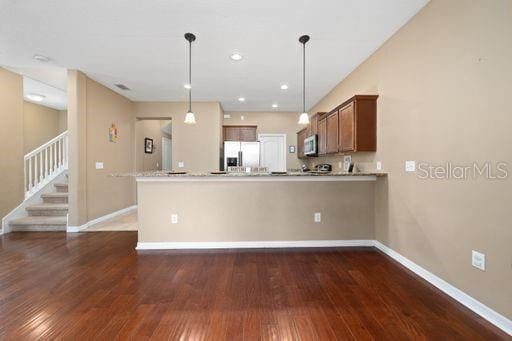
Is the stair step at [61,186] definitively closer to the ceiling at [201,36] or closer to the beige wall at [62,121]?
the ceiling at [201,36]

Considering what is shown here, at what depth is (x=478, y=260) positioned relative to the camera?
1.77 m

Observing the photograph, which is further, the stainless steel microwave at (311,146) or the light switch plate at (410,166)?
the stainless steel microwave at (311,146)

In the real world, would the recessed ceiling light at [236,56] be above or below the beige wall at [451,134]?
above

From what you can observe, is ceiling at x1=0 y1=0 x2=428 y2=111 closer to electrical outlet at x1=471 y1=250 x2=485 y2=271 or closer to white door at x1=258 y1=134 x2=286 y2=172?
electrical outlet at x1=471 y1=250 x2=485 y2=271

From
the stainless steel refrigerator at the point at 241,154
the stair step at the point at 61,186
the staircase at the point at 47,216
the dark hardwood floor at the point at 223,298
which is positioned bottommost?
the dark hardwood floor at the point at 223,298

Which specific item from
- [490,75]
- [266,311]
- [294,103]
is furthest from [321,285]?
[294,103]

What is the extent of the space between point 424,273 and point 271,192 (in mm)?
1916

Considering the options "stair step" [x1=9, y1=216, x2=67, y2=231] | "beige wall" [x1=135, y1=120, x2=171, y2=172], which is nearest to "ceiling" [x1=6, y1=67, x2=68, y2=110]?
"beige wall" [x1=135, y1=120, x2=171, y2=172]

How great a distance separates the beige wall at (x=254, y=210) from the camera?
311cm

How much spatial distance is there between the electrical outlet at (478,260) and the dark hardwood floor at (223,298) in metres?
0.39

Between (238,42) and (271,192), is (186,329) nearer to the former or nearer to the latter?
(271,192)

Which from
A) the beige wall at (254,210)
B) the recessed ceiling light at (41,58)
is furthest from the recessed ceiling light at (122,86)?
the beige wall at (254,210)

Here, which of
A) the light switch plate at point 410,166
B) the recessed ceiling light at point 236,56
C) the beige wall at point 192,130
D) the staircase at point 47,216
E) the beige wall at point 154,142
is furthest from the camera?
the beige wall at point 154,142

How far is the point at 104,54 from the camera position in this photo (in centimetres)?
328
